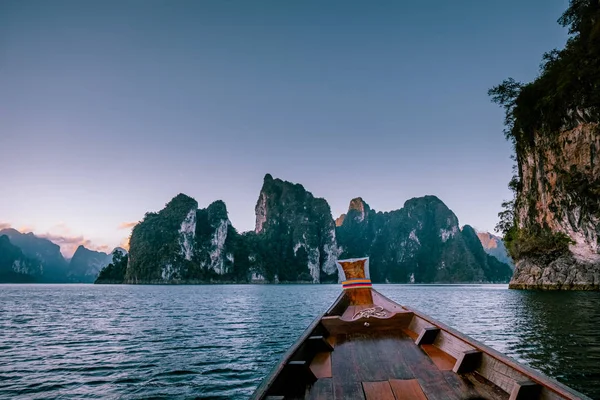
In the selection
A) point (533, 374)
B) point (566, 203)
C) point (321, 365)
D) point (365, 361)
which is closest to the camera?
point (533, 374)

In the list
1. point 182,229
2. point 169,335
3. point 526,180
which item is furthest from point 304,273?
point 169,335

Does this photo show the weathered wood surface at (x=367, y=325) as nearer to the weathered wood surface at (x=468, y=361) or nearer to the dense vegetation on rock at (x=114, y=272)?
the weathered wood surface at (x=468, y=361)

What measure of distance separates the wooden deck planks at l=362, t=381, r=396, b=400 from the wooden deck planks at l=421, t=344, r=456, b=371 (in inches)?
44.1

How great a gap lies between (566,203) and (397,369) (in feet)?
156

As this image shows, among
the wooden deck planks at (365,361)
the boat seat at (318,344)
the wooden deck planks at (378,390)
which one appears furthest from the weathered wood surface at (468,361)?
the boat seat at (318,344)

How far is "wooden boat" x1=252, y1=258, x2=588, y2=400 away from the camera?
3941mm

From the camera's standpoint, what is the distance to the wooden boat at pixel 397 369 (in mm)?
3941

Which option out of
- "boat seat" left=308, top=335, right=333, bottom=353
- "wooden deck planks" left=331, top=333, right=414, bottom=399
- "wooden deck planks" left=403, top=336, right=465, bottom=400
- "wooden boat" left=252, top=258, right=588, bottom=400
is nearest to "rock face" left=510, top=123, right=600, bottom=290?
"wooden boat" left=252, top=258, right=588, bottom=400

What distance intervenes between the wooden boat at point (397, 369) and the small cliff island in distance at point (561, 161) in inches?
1604

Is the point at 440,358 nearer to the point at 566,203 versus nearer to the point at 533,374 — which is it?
the point at 533,374

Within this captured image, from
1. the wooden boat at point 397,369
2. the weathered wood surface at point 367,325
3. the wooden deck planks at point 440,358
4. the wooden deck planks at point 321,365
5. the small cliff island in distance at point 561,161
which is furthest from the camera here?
the small cliff island in distance at point 561,161

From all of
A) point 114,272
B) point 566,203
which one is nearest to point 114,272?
point 114,272

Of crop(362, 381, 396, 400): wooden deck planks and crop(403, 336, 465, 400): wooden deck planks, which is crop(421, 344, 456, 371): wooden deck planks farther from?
crop(362, 381, 396, 400): wooden deck planks

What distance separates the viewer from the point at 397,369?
16.9 ft
